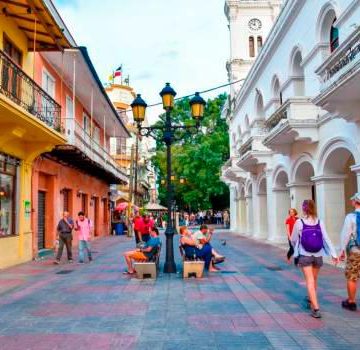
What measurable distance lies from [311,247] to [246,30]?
2841cm

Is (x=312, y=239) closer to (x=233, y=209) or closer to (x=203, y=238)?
(x=203, y=238)

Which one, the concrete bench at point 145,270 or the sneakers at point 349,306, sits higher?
the concrete bench at point 145,270

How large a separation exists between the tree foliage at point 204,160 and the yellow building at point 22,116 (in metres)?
20.9

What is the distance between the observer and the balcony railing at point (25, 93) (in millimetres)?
11109

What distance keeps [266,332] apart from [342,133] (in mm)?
8040

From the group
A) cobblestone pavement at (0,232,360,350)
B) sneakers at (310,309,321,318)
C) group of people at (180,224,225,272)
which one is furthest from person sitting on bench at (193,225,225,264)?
sneakers at (310,309,321,318)

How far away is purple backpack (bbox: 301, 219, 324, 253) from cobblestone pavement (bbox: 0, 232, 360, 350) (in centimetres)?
99

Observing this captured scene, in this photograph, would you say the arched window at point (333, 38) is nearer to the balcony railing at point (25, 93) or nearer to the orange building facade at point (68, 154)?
the orange building facade at point (68, 154)

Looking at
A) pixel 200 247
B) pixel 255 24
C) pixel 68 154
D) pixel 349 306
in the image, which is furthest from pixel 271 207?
pixel 255 24

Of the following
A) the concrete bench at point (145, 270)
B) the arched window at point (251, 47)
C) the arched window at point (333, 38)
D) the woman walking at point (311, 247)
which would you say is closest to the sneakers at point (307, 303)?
the woman walking at point (311, 247)

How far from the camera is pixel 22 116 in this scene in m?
11.1

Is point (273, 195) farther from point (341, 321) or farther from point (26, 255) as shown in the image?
point (341, 321)

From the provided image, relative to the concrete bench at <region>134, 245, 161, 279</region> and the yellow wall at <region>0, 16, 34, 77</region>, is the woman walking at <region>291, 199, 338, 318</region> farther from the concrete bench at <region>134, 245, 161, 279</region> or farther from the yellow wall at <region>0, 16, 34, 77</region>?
the yellow wall at <region>0, 16, 34, 77</region>

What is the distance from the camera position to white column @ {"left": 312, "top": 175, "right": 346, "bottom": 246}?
13.9 meters
